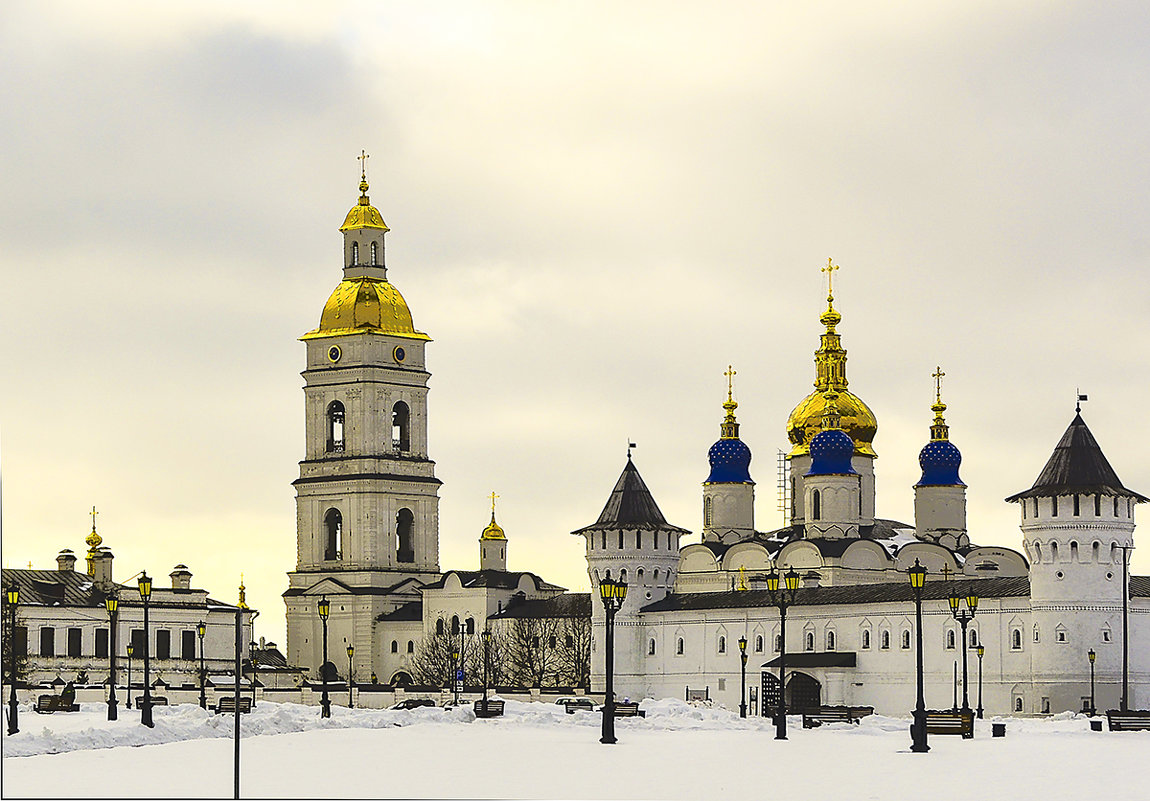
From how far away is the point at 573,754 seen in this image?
38219 mm

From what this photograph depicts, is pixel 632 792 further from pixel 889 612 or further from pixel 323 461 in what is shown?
pixel 323 461

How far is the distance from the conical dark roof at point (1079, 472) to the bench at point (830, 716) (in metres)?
13.1

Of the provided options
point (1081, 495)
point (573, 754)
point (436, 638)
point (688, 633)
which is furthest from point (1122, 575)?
point (436, 638)

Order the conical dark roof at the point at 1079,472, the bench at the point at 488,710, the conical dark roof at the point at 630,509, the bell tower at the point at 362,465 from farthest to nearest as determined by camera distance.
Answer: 1. the bell tower at the point at 362,465
2. the conical dark roof at the point at 630,509
3. the conical dark roof at the point at 1079,472
4. the bench at the point at 488,710

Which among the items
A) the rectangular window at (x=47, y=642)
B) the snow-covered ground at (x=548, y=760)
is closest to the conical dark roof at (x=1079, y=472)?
the snow-covered ground at (x=548, y=760)

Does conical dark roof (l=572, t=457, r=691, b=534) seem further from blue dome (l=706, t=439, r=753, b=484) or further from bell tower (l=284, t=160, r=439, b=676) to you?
bell tower (l=284, t=160, r=439, b=676)

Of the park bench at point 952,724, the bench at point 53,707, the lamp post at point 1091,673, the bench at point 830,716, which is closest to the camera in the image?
the park bench at point 952,724

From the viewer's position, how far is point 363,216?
338 feet

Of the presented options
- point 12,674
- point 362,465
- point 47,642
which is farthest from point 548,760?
point 362,465

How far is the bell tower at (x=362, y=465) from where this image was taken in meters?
100

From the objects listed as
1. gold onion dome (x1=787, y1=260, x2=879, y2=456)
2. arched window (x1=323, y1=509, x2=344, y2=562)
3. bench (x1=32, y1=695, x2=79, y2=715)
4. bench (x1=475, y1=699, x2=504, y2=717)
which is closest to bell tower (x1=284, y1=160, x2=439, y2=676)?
arched window (x1=323, y1=509, x2=344, y2=562)

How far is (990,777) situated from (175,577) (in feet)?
235

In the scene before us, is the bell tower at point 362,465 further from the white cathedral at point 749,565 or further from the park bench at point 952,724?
the park bench at point 952,724

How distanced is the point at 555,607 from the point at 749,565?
8.70 m
